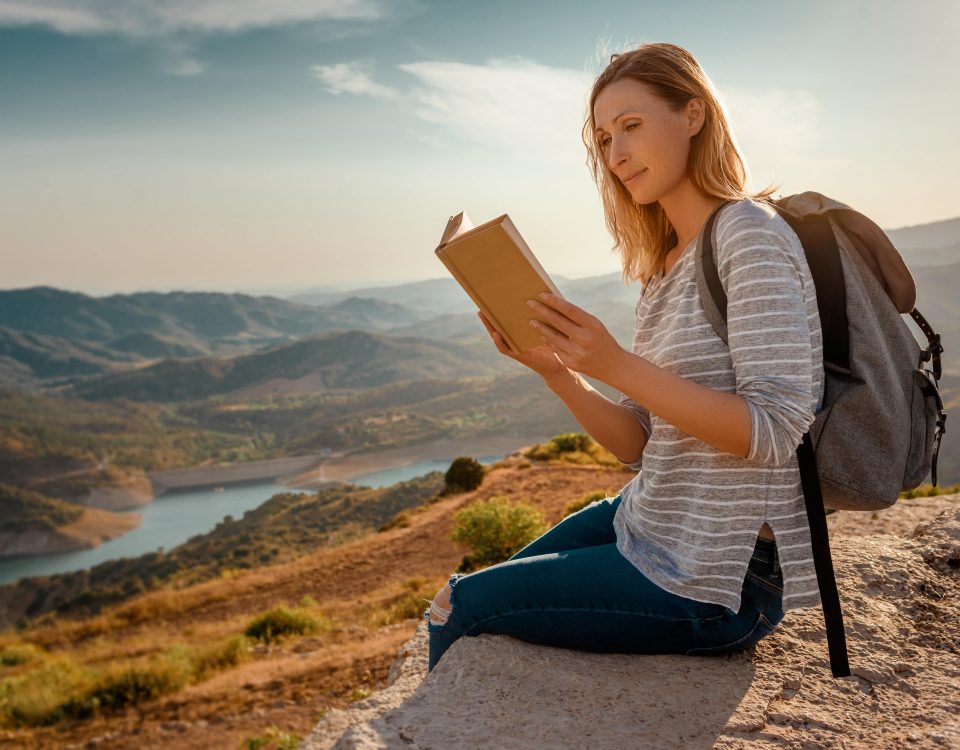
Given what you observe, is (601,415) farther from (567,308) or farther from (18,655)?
(18,655)

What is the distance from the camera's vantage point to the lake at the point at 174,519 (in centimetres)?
7738

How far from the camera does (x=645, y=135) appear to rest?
172 cm

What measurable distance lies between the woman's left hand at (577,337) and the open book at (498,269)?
38 mm

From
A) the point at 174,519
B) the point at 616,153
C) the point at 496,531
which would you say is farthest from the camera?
the point at 174,519

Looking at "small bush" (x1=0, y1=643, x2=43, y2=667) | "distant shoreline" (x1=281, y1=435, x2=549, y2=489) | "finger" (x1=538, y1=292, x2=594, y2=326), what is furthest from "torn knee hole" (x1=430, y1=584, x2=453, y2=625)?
"distant shoreline" (x1=281, y1=435, x2=549, y2=489)

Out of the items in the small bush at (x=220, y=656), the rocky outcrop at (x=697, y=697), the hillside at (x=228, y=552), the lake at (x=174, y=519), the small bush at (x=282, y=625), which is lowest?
the lake at (x=174, y=519)

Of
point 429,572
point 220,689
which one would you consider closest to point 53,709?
point 220,689

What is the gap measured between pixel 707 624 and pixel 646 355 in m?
0.73

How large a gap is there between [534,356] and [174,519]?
3849 inches

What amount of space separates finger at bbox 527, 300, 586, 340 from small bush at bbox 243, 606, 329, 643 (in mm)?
8317

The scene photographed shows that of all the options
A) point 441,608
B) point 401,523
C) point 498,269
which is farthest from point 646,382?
point 401,523

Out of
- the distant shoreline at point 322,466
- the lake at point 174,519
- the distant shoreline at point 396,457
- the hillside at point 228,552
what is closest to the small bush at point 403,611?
the hillside at point 228,552

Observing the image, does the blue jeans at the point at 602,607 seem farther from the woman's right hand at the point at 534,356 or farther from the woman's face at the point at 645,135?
the woman's face at the point at 645,135

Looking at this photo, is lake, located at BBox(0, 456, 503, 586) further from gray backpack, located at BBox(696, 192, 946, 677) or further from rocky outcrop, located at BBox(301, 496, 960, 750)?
gray backpack, located at BBox(696, 192, 946, 677)
